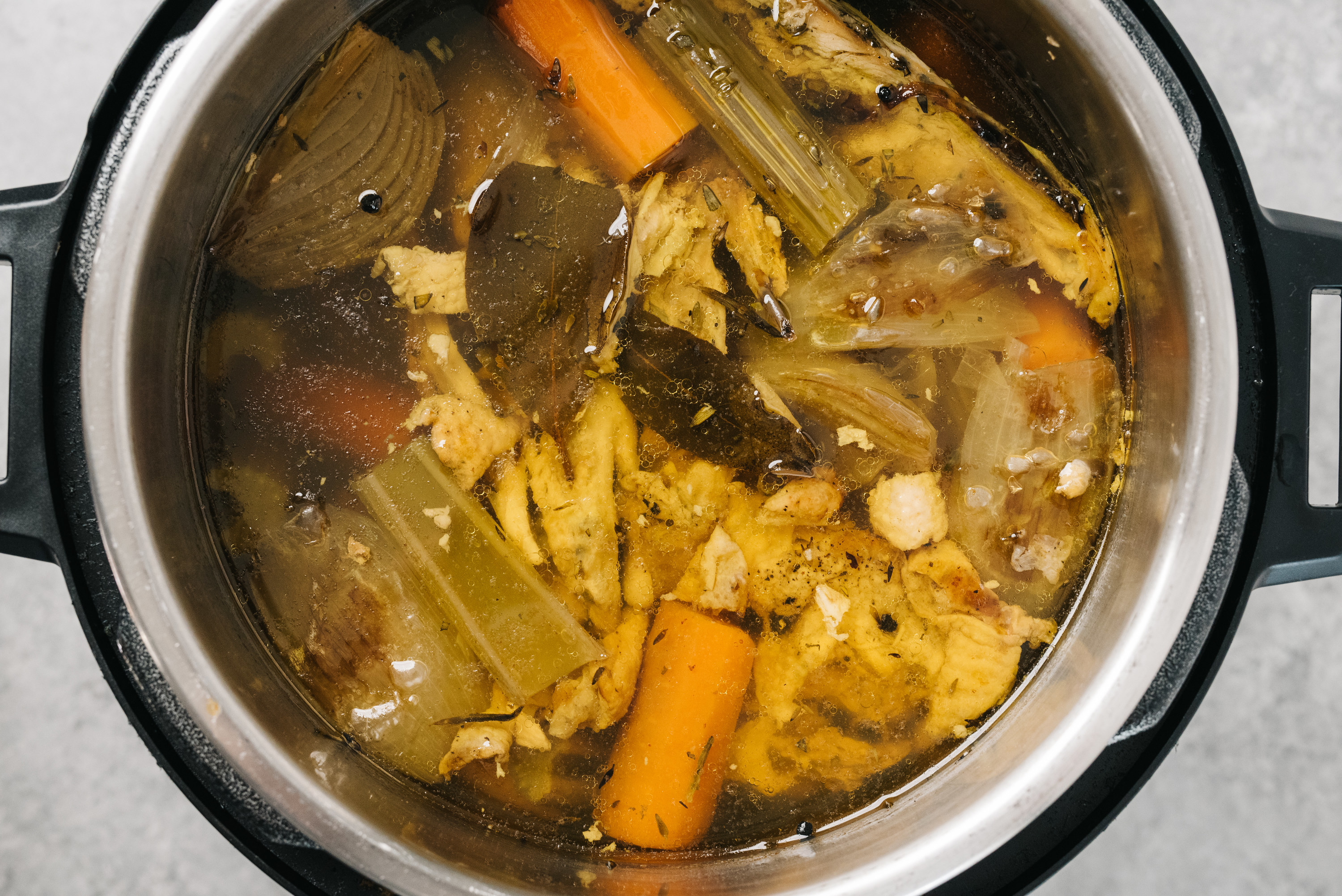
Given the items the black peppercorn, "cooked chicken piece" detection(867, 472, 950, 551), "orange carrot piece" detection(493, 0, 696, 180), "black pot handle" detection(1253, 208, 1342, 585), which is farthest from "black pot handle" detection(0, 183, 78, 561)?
"black pot handle" detection(1253, 208, 1342, 585)

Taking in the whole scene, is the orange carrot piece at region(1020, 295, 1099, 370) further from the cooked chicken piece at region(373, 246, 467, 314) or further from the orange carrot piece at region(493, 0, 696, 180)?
the cooked chicken piece at region(373, 246, 467, 314)

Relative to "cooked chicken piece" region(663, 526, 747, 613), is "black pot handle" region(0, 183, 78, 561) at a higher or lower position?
higher

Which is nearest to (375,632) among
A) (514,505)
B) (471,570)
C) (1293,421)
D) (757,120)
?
(471,570)

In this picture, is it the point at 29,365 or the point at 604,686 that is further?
the point at 604,686

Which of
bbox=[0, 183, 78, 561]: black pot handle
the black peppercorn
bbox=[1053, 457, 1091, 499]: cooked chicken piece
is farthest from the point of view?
bbox=[1053, 457, 1091, 499]: cooked chicken piece

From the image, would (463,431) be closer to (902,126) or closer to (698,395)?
(698,395)

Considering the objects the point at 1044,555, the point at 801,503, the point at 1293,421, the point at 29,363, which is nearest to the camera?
the point at 29,363

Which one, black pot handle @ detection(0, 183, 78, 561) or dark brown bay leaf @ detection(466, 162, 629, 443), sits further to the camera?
dark brown bay leaf @ detection(466, 162, 629, 443)

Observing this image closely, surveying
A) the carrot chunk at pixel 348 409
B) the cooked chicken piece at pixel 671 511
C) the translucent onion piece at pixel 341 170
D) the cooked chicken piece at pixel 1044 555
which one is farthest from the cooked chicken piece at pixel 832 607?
the translucent onion piece at pixel 341 170
